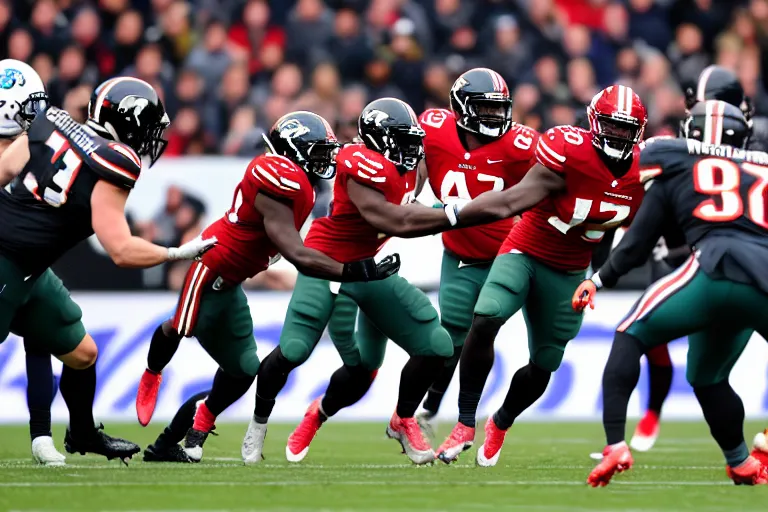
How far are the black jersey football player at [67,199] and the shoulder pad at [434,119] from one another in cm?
187

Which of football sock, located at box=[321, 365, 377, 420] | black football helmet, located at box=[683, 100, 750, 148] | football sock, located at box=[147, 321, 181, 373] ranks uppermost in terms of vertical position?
black football helmet, located at box=[683, 100, 750, 148]

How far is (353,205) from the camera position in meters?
7.71

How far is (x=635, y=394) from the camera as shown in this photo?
11.8 metres

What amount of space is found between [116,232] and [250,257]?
113 cm

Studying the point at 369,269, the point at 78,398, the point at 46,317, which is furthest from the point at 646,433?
the point at 46,317

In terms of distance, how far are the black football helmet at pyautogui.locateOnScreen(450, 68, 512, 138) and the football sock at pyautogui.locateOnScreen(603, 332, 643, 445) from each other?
2235 millimetres

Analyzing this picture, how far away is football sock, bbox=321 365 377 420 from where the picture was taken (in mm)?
8133

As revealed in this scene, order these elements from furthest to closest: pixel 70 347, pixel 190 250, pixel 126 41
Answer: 1. pixel 126 41
2. pixel 70 347
3. pixel 190 250

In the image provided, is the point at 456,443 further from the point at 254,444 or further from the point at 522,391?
the point at 254,444

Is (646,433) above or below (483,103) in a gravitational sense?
below

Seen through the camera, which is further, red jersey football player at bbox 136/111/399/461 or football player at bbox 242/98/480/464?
football player at bbox 242/98/480/464

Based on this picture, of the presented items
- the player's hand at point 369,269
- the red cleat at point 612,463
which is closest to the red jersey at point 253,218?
the player's hand at point 369,269

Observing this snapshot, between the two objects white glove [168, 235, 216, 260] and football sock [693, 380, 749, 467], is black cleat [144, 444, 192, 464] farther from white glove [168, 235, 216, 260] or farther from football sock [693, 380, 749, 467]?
football sock [693, 380, 749, 467]

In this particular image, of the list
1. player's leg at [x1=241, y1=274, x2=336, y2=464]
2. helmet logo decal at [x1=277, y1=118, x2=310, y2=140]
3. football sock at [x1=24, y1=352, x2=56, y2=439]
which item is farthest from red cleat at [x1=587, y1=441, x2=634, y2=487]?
football sock at [x1=24, y1=352, x2=56, y2=439]
